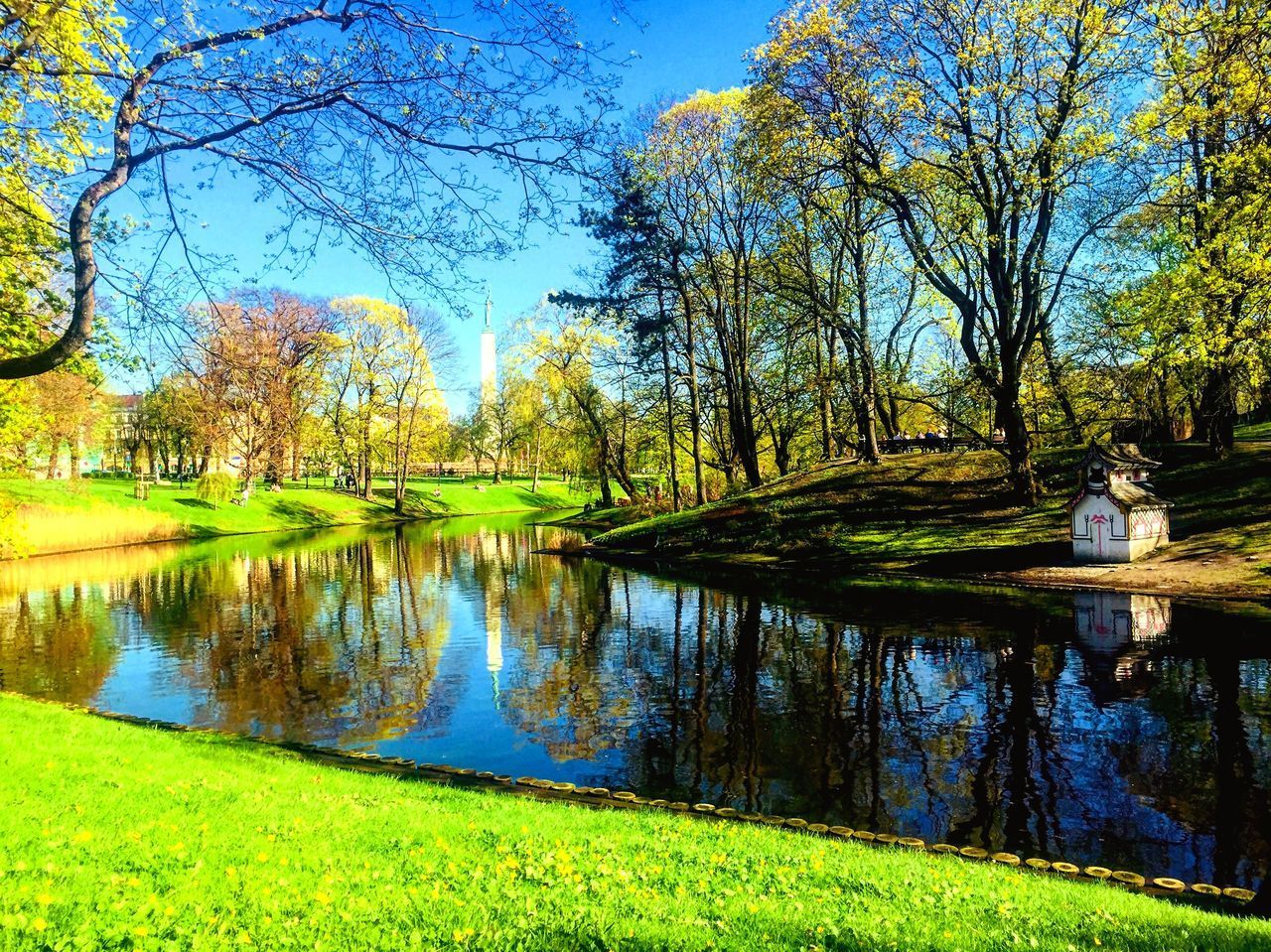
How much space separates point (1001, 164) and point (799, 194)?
7.15 metres

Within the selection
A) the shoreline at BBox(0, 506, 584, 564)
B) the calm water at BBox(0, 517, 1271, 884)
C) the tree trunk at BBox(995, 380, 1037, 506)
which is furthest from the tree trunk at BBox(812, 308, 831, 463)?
the shoreline at BBox(0, 506, 584, 564)

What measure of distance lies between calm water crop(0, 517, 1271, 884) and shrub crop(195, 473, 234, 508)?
105 feet

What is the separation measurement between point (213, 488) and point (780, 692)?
55.9 meters

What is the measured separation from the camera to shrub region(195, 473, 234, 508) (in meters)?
58.6

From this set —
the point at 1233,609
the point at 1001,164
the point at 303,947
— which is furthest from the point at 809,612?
the point at 303,947

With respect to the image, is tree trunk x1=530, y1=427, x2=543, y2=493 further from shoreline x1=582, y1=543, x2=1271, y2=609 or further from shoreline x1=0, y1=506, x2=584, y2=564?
shoreline x1=582, y1=543, x2=1271, y2=609

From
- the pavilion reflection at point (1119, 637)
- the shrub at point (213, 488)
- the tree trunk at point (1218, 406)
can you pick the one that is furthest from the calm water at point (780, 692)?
the shrub at point (213, 488)

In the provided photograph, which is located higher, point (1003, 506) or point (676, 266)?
point (676, 266)

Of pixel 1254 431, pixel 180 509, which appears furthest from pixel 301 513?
pixel 1254 431

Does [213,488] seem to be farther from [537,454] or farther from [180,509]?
[537,454]

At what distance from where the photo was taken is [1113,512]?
936 inches

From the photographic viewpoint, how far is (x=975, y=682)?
47.6 feet

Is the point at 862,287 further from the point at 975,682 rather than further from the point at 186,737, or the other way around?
the point at 186,737

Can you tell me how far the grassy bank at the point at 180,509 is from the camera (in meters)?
42.1
